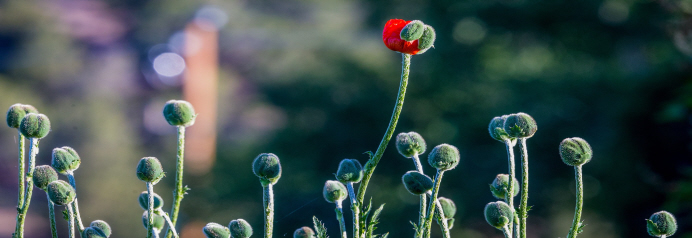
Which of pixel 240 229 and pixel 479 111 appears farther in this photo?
pixel 479 111

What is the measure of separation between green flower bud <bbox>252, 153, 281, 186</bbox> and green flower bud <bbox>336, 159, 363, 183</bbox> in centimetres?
4

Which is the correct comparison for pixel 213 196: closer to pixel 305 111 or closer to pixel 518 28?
pixel 305 111

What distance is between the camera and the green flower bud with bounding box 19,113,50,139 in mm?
378

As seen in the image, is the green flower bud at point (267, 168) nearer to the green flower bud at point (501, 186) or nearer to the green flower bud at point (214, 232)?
the green flower bud at point (214, 232)

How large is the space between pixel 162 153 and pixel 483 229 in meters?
3.28

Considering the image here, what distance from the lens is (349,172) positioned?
1.27 feet

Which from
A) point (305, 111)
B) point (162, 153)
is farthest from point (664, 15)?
point (162, 153)

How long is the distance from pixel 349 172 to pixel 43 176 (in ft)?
0.74

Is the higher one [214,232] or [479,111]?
[479,111]

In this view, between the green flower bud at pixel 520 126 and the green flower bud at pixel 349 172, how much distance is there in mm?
110

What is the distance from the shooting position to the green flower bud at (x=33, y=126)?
0.38 m

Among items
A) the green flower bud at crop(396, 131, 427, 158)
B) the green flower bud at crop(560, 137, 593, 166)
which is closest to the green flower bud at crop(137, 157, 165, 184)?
the green flower bud at crop(396, 131, 427, 158)

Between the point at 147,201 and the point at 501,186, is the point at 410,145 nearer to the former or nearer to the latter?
the point at 501,186

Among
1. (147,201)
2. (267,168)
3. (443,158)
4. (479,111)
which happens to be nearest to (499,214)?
(443,158)
